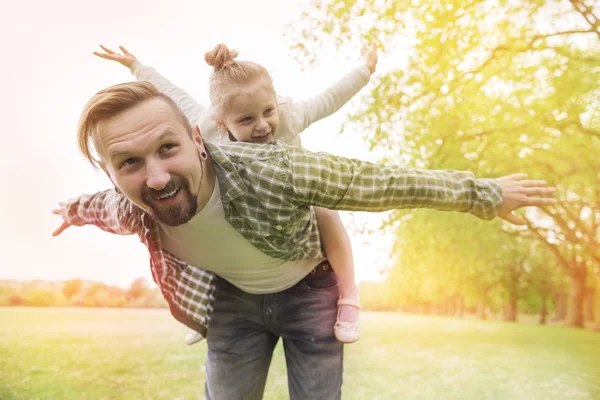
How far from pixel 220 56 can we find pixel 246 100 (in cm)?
13

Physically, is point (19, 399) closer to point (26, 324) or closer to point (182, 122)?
point (26, 324)

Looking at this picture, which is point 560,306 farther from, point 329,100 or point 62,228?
point 62,228

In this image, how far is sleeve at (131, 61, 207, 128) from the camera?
1.38m

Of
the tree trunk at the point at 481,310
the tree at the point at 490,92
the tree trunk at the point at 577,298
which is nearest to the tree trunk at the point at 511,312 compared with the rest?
the tree trunk at the point at 481,310

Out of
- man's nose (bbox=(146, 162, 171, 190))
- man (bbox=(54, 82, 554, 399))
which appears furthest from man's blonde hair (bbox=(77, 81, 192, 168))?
man's nose (bbox=(146, 162, 171, 190))

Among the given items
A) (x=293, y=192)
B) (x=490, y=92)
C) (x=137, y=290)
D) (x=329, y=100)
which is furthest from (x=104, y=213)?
(x=490, y=92)

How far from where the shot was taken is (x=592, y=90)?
3957mm

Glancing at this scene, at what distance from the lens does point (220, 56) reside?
136 cm

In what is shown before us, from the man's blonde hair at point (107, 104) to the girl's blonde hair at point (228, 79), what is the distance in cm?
47

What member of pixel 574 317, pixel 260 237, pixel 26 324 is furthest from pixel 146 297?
pixel 574 317

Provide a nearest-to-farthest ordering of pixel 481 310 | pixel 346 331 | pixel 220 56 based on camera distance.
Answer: pixel 346 331 → pixel 220 56 → pixel 481 310

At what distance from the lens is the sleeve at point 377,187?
0.94 meters

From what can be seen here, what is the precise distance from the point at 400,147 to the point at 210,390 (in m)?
3.19

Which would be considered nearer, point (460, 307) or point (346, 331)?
point (346, 331)
